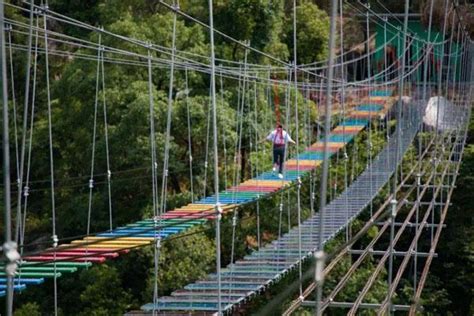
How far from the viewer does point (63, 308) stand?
12.6m

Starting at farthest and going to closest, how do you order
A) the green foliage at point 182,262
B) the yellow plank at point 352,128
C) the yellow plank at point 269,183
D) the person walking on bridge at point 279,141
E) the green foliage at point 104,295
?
the yellow plank at point 352,128 < the green foliage at point 104,295 < the green foliage at point 182,262 < the yellow plank at point 269,183 < the person walking on bridge at point 279,141

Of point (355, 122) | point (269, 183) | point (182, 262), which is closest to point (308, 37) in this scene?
point (355, 122)

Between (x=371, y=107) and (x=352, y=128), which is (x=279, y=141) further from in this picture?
(x=371, y=107)

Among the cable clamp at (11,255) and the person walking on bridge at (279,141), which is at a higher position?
the cable clamp at (11,255)

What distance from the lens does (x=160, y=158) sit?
1191 centimetres

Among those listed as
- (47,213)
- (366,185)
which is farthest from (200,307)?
(47,213)

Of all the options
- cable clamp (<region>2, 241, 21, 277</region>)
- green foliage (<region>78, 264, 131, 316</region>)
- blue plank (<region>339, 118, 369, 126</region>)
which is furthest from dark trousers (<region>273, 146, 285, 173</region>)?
cable clamp (<region>2, 241, 21, 277</region>)

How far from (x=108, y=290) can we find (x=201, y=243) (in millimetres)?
990

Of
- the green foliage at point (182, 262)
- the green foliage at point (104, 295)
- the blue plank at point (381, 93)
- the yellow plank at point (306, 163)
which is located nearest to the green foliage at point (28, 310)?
the green foliage at point (104, 295)

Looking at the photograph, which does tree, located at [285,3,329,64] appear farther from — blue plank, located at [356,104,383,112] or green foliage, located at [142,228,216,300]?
green foliage, located at [142,228,216,300]

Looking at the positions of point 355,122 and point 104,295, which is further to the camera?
point 355,122

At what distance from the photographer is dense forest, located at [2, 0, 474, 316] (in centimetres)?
1187

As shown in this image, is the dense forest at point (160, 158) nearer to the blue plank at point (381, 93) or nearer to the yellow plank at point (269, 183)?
the yellow plank at point (269, 183)

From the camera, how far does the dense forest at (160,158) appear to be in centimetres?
1187
